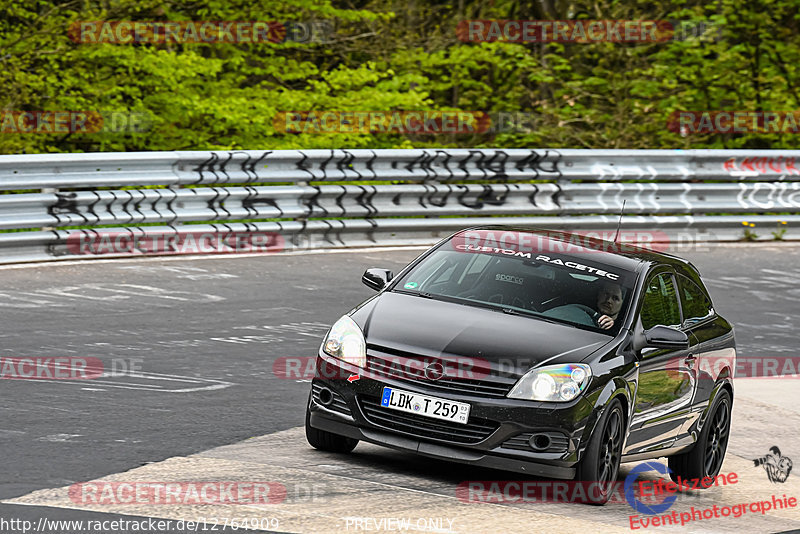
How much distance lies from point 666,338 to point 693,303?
114 centimetres

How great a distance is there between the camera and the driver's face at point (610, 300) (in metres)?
8.23

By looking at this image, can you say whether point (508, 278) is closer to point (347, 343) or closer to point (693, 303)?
point (347, 343)

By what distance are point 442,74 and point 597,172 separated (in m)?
6.92

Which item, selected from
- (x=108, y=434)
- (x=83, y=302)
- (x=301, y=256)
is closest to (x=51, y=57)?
(x=301, y=256)

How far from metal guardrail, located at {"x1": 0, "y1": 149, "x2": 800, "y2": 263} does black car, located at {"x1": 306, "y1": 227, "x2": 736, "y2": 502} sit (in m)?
6.98

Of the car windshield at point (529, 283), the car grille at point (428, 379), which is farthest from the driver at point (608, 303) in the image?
the car grille at point (428, 379)

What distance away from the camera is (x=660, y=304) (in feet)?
28.3

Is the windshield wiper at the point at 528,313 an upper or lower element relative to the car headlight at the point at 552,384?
upper

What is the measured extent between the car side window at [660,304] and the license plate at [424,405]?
154 centimetres

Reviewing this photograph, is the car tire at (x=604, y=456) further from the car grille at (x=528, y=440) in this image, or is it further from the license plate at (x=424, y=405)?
the license plate at (x=424, y=405)

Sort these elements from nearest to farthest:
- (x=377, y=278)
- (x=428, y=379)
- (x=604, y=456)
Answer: (x=428, y=379), (x=604, y=456), (x=377, y=278)

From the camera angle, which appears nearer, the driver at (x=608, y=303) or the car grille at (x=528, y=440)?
the car grille at (x=528, y=440)

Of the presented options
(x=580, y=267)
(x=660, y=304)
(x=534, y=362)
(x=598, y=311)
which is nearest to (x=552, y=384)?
(x=534, y=362)

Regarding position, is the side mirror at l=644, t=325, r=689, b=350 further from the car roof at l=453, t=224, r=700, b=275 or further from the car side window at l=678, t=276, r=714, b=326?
the car side window at l=678, t=276, r=714, b=326
